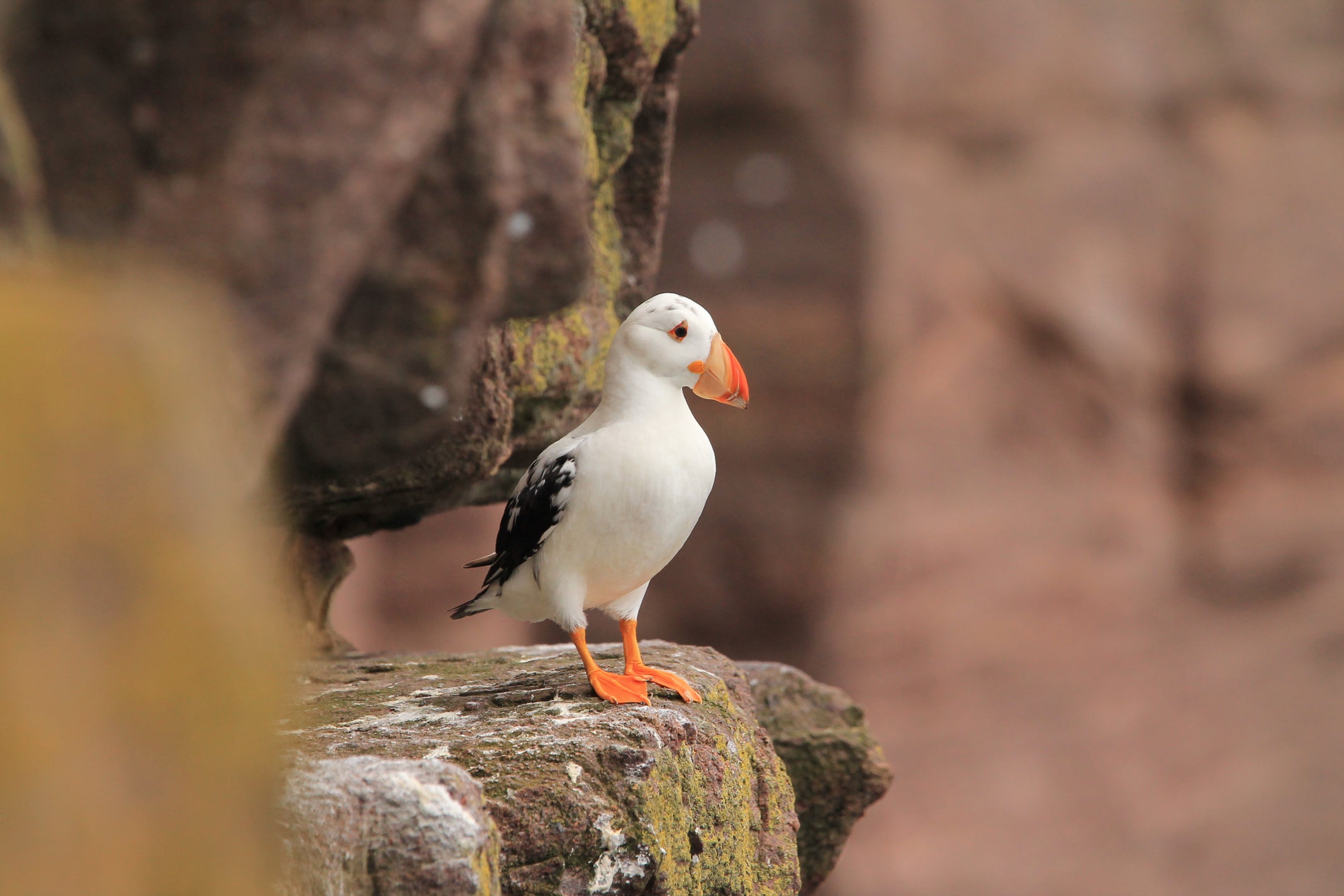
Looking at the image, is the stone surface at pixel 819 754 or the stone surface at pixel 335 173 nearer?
the stone surface at pixel 335 173

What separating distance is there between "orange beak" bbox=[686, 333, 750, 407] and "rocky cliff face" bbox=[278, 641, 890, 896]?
0.74 meters

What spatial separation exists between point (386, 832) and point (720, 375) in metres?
1.39

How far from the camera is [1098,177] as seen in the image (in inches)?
329

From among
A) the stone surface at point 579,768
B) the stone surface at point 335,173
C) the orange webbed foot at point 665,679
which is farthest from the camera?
the orange webbed foot at point 665,679

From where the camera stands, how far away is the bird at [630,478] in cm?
296

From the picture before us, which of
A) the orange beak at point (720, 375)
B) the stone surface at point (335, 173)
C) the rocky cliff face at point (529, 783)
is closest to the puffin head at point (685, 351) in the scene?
the orange beak at point (720, 375)

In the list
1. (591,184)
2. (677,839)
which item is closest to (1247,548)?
(591,184)

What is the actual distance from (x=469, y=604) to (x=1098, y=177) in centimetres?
628

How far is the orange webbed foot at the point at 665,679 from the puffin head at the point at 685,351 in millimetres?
698

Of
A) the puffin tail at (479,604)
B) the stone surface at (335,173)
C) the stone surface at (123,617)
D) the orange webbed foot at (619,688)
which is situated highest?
the stone surface at (335,173)

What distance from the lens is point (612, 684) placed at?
3016 mm

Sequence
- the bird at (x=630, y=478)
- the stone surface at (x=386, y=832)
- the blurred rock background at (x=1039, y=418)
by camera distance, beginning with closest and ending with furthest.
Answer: the stone surface at (x=386, y=832)
the bird at (x=630, y=478)
the blurred rock background at (x=1039, y=418)

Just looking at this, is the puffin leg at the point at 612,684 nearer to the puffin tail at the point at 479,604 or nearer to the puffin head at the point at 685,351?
the puffin tail at the point at 479,604

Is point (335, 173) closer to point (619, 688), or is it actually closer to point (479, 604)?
point (619, 688)
